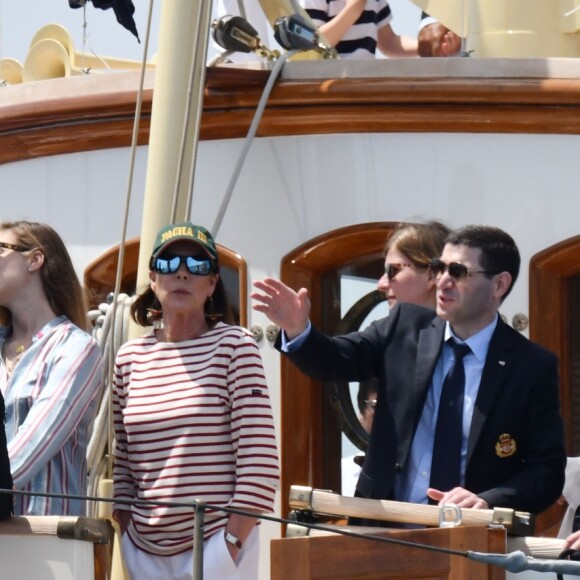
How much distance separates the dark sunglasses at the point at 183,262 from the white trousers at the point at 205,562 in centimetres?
66

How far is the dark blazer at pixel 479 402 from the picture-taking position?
4316 mm

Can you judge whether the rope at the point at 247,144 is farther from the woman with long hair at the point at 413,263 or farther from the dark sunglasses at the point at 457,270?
the dark sunglasses at the point at 457,270

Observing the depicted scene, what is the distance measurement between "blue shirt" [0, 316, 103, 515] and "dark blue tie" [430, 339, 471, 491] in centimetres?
87

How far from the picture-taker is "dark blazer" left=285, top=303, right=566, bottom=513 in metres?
4.32

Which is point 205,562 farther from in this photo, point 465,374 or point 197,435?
point 465,374

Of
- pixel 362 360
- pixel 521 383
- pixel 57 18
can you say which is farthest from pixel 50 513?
pixel 57 18

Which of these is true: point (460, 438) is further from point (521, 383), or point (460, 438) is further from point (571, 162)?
point (571, 162)

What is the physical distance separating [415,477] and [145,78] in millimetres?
2148

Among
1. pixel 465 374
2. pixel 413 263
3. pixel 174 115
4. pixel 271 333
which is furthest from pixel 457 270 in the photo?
pixel 174 115

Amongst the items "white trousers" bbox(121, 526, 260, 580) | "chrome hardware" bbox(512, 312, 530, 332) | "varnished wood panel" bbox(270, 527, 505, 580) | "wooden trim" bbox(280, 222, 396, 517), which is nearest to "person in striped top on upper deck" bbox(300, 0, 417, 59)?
"wooden trim" bbox(280, 222, 396, 517)

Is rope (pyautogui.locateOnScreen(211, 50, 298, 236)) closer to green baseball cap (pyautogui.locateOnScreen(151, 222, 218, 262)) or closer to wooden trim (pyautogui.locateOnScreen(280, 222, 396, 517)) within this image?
wooden trim (pyautogui.locateOnScreen(280, 222, 396, 517))

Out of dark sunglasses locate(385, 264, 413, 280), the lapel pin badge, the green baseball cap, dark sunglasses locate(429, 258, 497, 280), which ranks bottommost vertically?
the lapel pin badge

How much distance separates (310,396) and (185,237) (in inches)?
54.8

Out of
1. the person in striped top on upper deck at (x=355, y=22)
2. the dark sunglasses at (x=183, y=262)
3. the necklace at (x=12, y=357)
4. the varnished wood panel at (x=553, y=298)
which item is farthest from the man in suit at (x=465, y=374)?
the person in striped top on upper deck at (x=355, y=22)
